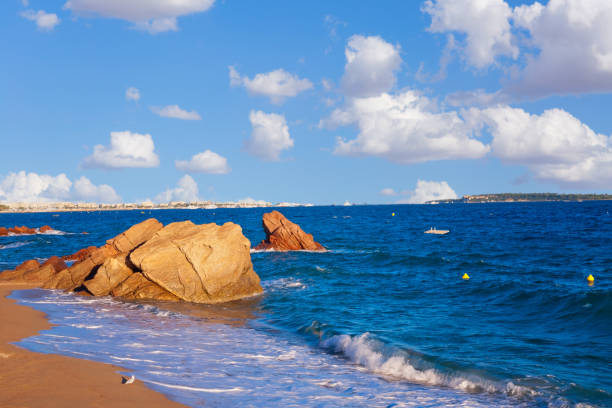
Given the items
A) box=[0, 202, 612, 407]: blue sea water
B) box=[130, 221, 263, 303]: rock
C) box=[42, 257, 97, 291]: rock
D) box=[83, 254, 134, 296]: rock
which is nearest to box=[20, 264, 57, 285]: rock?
box=[42, 257, 97, 291]: rock

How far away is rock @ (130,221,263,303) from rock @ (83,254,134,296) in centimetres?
168

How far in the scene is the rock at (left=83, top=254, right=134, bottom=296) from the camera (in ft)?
72.3

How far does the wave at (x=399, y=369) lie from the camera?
1095 cm

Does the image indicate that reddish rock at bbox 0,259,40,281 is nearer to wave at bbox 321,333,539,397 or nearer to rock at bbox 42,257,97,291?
rock at bbox 42,257,97,291

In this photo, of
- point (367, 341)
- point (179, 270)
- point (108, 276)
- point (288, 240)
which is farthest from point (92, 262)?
point (288, 240)

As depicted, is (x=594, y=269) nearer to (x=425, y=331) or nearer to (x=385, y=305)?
(x=385, y=305)

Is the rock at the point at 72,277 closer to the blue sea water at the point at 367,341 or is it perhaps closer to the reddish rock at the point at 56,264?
the blue sea water at the point at 367,341

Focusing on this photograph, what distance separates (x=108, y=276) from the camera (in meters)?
22.2

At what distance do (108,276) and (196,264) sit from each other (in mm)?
4551

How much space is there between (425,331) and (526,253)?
91.0ft

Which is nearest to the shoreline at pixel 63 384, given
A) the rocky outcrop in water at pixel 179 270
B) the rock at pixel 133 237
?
the rocky outcrop in water at pixel 179 270

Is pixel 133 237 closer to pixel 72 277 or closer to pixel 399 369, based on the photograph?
pixel 72 277

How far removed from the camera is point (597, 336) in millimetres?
15586

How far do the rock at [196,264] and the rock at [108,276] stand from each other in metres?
1.68
